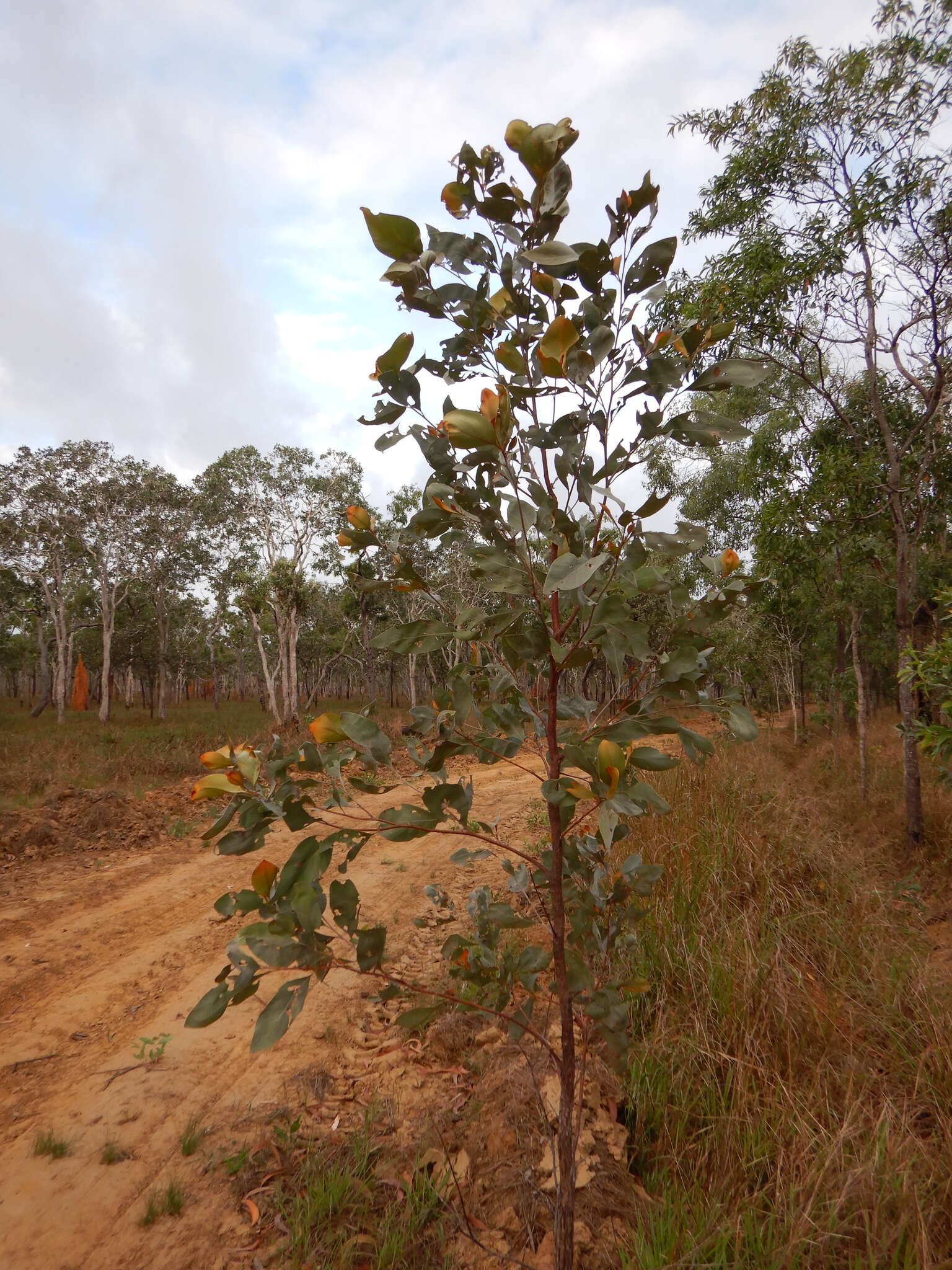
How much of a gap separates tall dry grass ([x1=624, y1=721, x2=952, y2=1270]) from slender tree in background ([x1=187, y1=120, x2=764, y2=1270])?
22.8 inches

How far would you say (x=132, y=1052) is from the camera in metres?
2.94

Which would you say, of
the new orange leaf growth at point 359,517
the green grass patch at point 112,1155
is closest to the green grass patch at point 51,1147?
the green grass patch at point 112,1155

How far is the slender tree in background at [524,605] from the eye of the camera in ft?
3.50

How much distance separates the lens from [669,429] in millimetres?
1224

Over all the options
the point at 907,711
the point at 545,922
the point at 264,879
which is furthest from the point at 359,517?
the point at 907,711

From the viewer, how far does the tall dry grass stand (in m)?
1.57

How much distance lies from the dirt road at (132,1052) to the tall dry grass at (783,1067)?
4.37ft

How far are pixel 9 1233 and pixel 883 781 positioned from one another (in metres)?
10.4

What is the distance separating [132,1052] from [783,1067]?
277 centimetres

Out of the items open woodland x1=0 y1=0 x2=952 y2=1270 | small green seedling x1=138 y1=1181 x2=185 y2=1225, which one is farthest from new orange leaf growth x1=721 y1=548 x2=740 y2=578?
small green seedling x1=138 y1=1181 x2=185 y2=1225

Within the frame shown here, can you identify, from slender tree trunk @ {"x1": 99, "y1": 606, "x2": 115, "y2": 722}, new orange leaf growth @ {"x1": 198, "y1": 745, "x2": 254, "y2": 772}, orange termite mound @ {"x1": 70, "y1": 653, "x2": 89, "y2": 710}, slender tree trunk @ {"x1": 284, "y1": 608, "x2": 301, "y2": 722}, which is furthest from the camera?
orange termite mound @ {"x1": 70, "y1": 653, "x2": 89, "y2": 710}

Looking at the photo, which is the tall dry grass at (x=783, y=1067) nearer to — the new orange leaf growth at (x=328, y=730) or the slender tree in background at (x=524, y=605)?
the slender tree in background at (x=524, y=605)

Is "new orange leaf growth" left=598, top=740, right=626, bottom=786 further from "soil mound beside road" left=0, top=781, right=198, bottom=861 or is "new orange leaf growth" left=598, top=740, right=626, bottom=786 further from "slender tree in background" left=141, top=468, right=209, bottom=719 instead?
"slender tree in background" left=141, top=468, right=209, bottom=719

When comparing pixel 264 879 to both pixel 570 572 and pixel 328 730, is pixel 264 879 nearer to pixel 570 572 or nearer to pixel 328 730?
pixel 328 730
